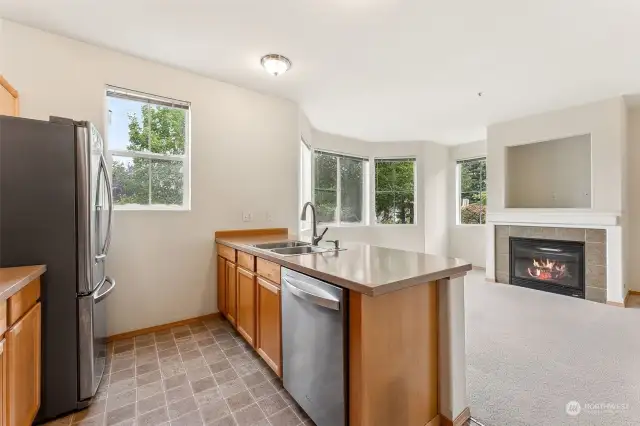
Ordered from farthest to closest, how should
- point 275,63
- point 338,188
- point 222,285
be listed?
point 338,188 < point 222,285 < point 275,63

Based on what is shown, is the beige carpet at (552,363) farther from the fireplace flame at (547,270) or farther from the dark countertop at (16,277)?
the dark countertop at (16,277)

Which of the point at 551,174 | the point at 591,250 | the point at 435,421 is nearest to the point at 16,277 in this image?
the point at 435,421

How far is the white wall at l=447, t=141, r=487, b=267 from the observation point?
5992 mm

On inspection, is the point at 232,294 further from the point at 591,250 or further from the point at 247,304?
the point at 591,250

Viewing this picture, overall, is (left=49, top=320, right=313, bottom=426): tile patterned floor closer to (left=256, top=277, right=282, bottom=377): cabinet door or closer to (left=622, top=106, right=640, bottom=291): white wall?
(left=256, top=277, right=282, bottom=377): cabinet door

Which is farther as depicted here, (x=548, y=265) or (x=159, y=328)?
(x=548, y=265)

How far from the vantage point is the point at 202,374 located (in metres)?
2.14

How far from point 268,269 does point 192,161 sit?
1.70 meters

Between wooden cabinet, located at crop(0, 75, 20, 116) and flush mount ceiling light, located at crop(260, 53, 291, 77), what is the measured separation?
192 centimetres

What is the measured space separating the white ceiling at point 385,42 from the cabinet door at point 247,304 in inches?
80.0

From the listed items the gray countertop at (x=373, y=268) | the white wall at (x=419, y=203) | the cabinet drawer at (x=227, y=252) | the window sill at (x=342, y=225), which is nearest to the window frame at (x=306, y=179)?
the window sill at (x=342, y=225)

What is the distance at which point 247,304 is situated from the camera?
2438mm

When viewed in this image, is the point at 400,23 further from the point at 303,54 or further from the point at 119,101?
the point at 119,101

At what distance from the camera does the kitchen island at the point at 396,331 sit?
1.28 metres
